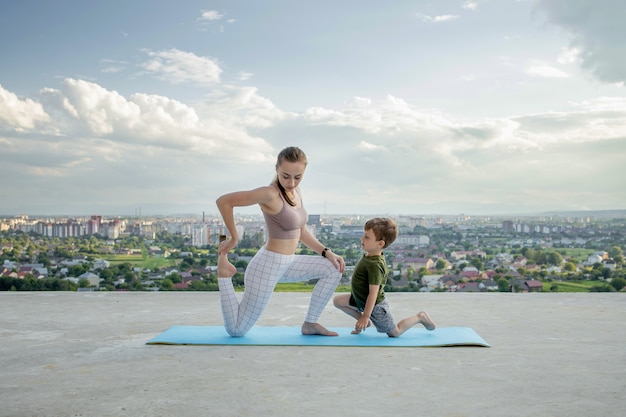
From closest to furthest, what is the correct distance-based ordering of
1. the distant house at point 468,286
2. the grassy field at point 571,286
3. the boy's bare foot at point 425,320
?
the boy's bare foot at point 425,320
the distant house at point 468,286
the grassy field at point 571,286

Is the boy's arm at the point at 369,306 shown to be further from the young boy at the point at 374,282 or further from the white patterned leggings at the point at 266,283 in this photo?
the white patterned leggings at the point at 266,283

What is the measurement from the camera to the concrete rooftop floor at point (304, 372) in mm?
2691

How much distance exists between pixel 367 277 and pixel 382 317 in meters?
0.28

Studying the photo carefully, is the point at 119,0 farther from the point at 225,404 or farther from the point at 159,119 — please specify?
the point at 225,404

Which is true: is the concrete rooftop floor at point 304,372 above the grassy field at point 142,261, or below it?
below

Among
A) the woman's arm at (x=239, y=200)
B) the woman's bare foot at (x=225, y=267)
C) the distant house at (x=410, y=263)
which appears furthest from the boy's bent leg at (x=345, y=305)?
the distant house at (x=410, y=263)

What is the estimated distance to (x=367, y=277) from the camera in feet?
13.7

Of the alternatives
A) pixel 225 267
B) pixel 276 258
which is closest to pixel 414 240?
pixel 276 258

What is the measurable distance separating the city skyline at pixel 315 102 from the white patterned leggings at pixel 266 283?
13.0ft

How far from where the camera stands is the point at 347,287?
8.74 m

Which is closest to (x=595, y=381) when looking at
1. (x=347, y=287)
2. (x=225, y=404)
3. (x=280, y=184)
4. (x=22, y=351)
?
(x=225, y=404)

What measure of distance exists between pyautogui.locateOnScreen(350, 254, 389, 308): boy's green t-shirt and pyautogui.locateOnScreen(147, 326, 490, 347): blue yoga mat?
27cm

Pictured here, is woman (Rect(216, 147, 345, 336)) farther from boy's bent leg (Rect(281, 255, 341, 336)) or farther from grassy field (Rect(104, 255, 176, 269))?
grassy field (Rect(104, 255, 176, 269))

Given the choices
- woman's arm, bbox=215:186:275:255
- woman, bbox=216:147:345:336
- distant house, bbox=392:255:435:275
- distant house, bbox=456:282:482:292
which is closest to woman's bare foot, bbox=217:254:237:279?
woman, bbox=216:147:345:336
